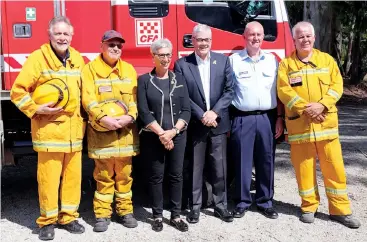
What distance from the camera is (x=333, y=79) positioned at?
4809 mm

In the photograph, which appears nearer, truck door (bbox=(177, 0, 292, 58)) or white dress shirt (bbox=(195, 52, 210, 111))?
white dress shirt (bbox=(195, 52, 210, 111))

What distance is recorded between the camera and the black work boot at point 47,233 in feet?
14.8

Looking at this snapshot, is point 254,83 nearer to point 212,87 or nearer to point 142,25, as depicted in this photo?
point 212,87

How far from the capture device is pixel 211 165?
4.96 m

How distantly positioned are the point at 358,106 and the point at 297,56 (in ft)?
40.0

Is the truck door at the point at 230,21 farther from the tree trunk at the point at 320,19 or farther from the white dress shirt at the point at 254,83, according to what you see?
the tree trunk at the point at 320,19

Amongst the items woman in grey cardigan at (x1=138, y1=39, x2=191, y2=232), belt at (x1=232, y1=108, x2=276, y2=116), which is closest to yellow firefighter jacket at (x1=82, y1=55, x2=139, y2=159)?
woman in grey cardigan at (x1=138, y1=39, x2=191, y2=232)

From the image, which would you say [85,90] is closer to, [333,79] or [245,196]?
[245,196]

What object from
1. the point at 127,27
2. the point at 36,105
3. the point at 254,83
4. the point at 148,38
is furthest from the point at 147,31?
the point at 36,105

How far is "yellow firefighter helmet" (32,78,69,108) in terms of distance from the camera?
14.2 ft

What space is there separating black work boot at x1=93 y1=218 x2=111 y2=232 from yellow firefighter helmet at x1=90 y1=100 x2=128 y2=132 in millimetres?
885

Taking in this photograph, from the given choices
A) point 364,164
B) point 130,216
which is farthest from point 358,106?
point 130,216

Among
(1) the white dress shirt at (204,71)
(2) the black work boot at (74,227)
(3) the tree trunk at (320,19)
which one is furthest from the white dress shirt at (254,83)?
(3) the tree trunk at (320,19)

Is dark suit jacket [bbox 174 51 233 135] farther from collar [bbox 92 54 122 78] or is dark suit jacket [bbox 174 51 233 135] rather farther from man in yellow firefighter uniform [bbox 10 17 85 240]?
man in yellow firefighter uniform [bbox 10 17 85 240]
